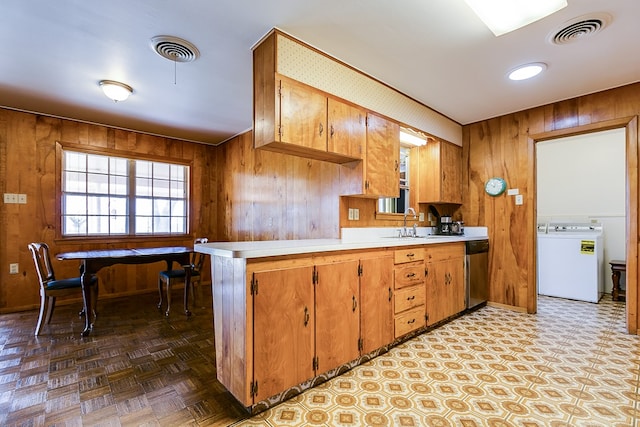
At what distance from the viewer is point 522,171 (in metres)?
3.65

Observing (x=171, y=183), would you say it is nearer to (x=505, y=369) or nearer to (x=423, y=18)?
(x=423, y=18)

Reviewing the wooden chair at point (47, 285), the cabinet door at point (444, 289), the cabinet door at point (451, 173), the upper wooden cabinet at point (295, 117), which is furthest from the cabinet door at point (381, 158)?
the wooden chair at point (47, 285)

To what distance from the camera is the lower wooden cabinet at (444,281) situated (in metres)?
2.96

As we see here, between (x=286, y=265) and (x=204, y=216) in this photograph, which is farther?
(x=204, y=216)

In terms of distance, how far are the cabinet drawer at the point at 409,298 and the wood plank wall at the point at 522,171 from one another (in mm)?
1641

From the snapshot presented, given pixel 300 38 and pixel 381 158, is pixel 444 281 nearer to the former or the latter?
pixel 381 158

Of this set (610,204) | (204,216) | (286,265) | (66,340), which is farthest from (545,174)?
(66,340)

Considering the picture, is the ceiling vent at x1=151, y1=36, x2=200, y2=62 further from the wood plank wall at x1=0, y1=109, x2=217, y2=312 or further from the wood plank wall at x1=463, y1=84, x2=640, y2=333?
the wood plank wall at x1=463, y1=84, x2=640, y2=333

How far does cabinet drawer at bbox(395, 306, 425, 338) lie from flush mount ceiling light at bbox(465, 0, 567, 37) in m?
2.34

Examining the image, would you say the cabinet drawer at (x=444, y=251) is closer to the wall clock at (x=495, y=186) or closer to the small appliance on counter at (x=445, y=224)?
the small appliance on counter at (x=445, y=224)

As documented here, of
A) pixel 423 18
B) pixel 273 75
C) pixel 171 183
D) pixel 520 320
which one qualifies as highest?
pixel 423 18

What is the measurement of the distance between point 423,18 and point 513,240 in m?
2.93

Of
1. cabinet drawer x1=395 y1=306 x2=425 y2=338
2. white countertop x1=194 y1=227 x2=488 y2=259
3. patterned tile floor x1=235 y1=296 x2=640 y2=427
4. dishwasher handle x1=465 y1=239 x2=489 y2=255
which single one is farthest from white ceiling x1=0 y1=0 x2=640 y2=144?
patterned tile floor x1=235 y1=296 x2=640 y2=427

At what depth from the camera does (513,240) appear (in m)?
3.71
